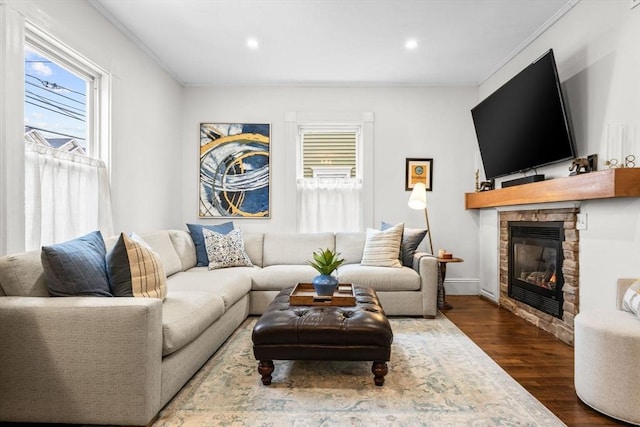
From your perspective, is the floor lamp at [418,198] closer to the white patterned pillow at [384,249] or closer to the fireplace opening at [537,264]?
the white patterned pillow at [384,249]

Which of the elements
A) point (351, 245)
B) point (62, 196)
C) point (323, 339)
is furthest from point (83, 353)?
point (351, 245)

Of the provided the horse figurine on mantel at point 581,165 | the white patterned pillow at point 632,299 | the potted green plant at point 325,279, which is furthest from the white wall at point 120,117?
the horse figurine on mantel at point 581,165

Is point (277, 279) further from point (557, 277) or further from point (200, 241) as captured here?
point (557, 277)

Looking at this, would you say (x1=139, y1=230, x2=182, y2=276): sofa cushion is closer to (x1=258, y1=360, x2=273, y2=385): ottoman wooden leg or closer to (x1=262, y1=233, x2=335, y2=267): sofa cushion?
(x1=262, y1=233, x2=335, y2=267): sofa cushion

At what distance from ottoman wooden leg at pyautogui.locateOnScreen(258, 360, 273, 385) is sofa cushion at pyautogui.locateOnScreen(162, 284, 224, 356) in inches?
16.5

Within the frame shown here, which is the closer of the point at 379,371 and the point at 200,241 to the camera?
the point at 379,371

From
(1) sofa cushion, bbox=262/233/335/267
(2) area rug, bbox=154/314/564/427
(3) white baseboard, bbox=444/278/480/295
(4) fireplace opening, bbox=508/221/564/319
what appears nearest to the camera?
(2) area rug, bbox=154/314/564/427

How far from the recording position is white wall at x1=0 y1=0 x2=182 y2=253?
2088 millimetres

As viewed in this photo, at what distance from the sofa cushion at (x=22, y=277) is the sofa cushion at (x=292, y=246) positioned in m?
2.43

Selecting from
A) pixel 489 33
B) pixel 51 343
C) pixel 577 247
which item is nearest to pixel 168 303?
pixel 51 343

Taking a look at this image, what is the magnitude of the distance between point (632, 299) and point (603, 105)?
139cm

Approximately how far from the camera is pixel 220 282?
3.01m

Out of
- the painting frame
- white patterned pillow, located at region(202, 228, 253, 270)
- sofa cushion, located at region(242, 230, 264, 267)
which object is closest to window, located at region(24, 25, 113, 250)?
white patterned pillow, located at region(202, 228, 253, 270)

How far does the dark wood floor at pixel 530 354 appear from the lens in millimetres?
1903
